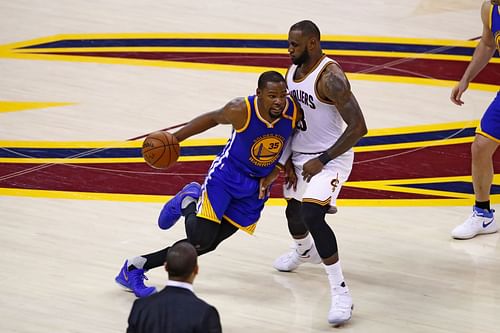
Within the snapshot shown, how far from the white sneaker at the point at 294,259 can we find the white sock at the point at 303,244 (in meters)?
0.02

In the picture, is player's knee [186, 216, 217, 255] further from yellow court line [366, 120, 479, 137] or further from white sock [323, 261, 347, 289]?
yellow court line [366, 120, 479, 137]

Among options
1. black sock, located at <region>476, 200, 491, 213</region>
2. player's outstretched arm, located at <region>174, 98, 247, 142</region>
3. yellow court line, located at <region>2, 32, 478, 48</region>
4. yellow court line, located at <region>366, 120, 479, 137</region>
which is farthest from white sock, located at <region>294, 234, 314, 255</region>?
yellow court line, located at <region>2, 32, 478, 48</region>

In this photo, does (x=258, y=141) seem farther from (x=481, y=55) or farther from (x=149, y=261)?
(x=481, y=55)

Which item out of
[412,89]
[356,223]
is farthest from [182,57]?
[356,223]

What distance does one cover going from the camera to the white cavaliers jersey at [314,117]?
19.4 feet

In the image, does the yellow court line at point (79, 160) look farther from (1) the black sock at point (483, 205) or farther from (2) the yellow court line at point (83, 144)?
(1) the black sock at point (483, 205)

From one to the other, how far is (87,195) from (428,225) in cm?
246

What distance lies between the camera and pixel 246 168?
598 cm

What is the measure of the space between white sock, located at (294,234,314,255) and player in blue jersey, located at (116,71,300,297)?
44 cm

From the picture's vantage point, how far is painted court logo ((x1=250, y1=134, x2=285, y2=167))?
5871mm

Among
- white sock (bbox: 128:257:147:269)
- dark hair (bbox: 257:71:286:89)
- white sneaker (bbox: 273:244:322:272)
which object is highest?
dark hair (bbox: 257:71:286:89)

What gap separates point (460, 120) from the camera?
29.3 ft

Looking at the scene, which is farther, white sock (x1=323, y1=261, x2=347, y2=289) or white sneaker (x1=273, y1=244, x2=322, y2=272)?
white sneaker (x1=273, y1=244, x2=322, y2=272)

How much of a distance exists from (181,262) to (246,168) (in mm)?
1953
